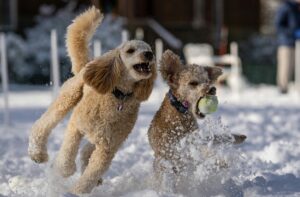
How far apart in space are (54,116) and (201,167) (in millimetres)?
1062

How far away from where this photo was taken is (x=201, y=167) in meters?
5.29

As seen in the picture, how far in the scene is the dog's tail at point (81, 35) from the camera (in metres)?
5.60

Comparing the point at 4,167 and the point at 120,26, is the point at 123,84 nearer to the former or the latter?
the point at 4,167

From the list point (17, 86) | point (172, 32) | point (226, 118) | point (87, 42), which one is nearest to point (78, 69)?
point (87, 42)

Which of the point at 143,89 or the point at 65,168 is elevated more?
the point at 143,89

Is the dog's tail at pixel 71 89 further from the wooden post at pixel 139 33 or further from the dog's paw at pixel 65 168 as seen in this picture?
the wooden post at pixel 139 33

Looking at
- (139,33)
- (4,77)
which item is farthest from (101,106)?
(139,33)

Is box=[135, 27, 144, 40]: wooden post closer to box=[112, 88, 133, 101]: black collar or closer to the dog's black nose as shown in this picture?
box=[112, 88, 133, 101]: black collar

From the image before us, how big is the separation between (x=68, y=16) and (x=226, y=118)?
27.7 feet

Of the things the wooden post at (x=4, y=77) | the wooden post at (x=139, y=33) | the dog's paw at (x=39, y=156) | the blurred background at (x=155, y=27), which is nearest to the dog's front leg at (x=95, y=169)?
the dog's paw at (x=39, y=156)

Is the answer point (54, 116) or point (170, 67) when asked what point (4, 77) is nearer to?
point (54, 116)

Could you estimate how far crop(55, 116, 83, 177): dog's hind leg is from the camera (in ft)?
17.1

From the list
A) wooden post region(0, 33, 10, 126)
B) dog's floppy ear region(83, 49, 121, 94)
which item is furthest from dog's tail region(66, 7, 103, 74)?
wooden post region(0, 33, 10, 126)

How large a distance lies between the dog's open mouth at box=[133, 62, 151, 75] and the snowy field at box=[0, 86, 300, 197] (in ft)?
2.43
